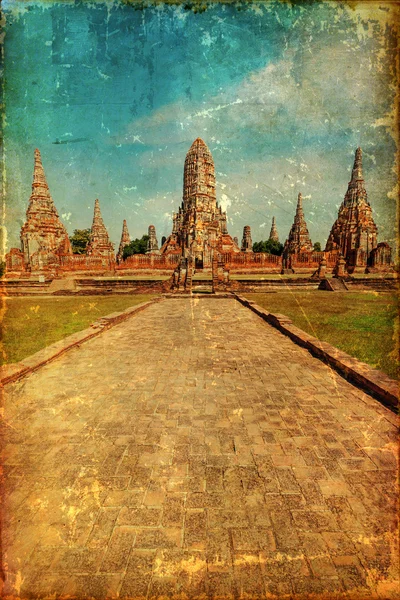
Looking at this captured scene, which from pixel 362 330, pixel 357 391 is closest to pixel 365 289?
pixel 362 330

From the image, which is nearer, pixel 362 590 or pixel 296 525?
pixel 362 590

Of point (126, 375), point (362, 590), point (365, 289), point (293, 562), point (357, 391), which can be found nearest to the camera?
point (362, 590)

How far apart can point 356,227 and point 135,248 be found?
44634mm

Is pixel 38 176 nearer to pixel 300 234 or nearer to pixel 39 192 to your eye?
pixel 39 192

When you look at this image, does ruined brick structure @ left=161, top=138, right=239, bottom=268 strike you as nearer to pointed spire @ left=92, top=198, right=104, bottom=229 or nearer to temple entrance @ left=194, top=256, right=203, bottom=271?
temple entrance @ left=194, top=256, right=203, bottom=271

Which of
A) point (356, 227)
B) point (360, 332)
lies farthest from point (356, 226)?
point (360, 332)

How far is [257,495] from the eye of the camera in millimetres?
2162

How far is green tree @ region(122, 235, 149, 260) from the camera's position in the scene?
203 feet

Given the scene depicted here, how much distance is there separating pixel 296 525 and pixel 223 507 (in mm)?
524

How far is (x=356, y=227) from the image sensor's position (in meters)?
40.5

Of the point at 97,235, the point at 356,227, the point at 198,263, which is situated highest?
the point at 356,227

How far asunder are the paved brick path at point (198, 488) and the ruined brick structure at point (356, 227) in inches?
1575

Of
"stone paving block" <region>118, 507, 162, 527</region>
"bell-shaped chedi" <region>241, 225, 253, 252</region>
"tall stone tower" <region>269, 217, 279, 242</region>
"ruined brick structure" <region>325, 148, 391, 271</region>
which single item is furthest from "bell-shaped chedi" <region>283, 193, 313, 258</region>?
"stone paving block" <region>118, 507, 162, 527</region>

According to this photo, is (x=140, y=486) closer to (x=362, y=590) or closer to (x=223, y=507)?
(x=223, y=507)
